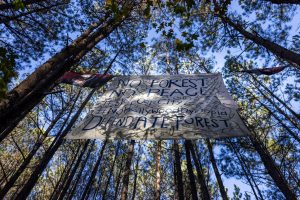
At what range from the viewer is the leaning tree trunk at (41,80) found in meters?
3.11

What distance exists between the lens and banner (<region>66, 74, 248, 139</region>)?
308 cm

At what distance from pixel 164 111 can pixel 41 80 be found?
2.34m

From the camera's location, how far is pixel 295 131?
284 inches

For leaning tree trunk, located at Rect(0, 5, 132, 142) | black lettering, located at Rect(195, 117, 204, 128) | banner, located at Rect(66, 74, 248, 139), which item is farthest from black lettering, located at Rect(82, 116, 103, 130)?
black lettering, located at Rect(195, 117, 204, 128)

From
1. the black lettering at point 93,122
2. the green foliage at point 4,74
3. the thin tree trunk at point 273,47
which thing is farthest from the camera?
the thin tree trunk at point 273,47

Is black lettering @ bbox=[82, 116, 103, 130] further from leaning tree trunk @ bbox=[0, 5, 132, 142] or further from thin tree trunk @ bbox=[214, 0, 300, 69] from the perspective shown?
thin tree trunk @ bbox=[214, 0, 300, 69]

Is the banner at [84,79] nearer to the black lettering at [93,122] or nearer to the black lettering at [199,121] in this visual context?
the black lettering at [93,122]

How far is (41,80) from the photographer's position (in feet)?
13.6

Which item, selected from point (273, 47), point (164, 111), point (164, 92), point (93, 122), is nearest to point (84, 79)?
point (93, 122)

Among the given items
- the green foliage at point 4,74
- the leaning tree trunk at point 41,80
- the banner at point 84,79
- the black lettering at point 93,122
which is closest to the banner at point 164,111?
the black lettering at point 93,122

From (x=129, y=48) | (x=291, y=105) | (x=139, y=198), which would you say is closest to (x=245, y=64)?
(x=291, y=105)

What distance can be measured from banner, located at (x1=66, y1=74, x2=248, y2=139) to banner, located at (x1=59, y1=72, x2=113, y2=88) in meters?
0.28

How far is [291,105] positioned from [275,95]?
2.22 ft

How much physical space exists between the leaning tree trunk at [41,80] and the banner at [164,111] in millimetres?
830
